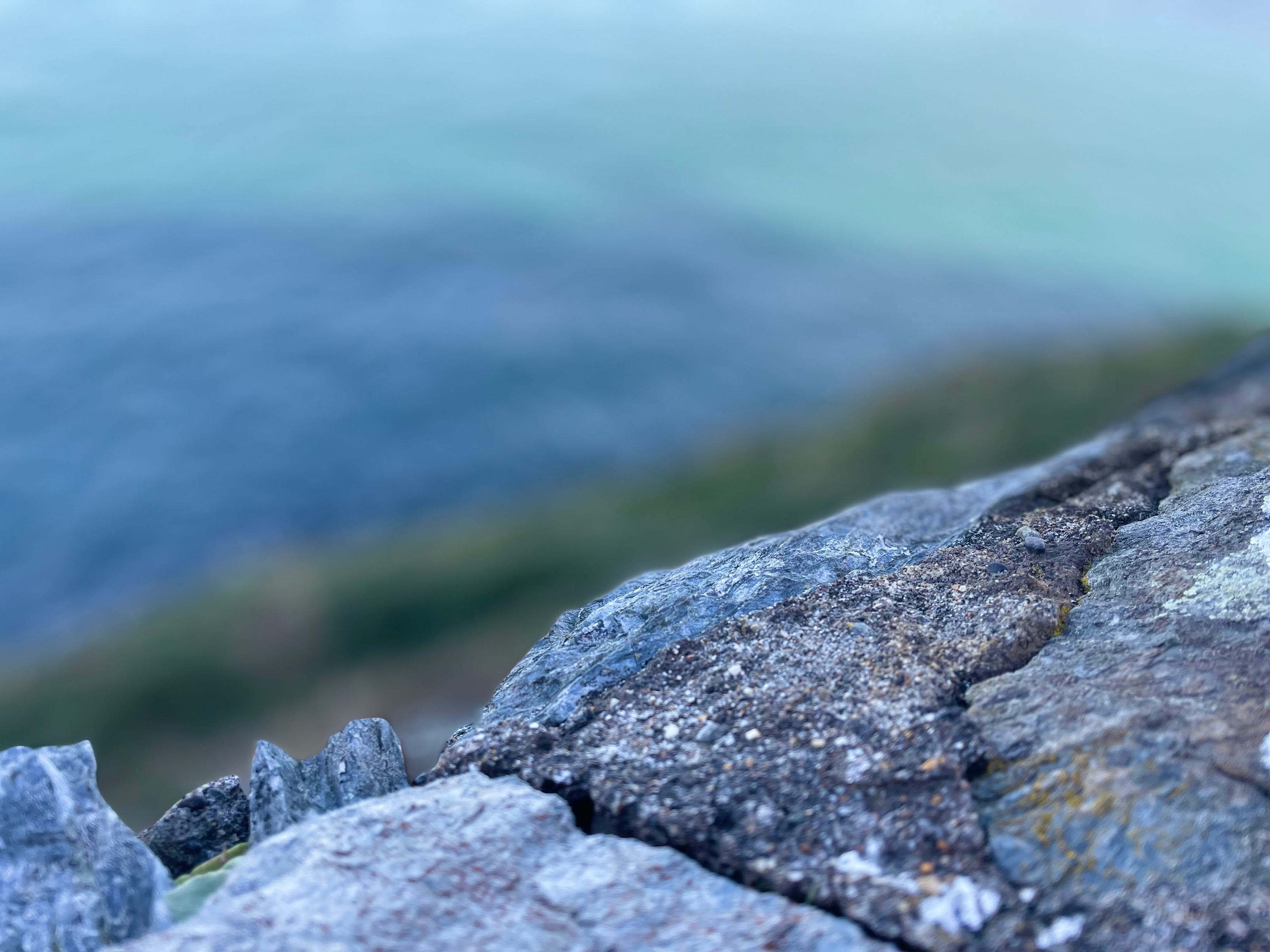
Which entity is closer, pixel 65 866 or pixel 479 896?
pixel 479 896

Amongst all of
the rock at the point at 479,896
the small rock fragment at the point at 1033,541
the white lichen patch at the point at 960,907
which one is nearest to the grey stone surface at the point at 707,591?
the small rock fragment at the point at 1033,541

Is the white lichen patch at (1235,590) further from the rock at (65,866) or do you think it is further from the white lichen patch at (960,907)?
the rock at (65,866)

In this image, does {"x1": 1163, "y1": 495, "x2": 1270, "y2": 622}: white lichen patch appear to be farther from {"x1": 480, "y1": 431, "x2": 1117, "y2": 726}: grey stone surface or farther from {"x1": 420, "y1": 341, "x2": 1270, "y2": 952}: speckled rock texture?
{"x1": 480, "y1": 431, "x2": 1117, "y2": 726}: grey stone surface

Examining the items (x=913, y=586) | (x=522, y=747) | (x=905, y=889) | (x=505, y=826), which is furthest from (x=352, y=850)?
(x=913, y=586)

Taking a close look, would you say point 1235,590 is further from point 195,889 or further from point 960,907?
point 195,889

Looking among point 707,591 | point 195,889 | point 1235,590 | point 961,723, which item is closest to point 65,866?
point 195,889
